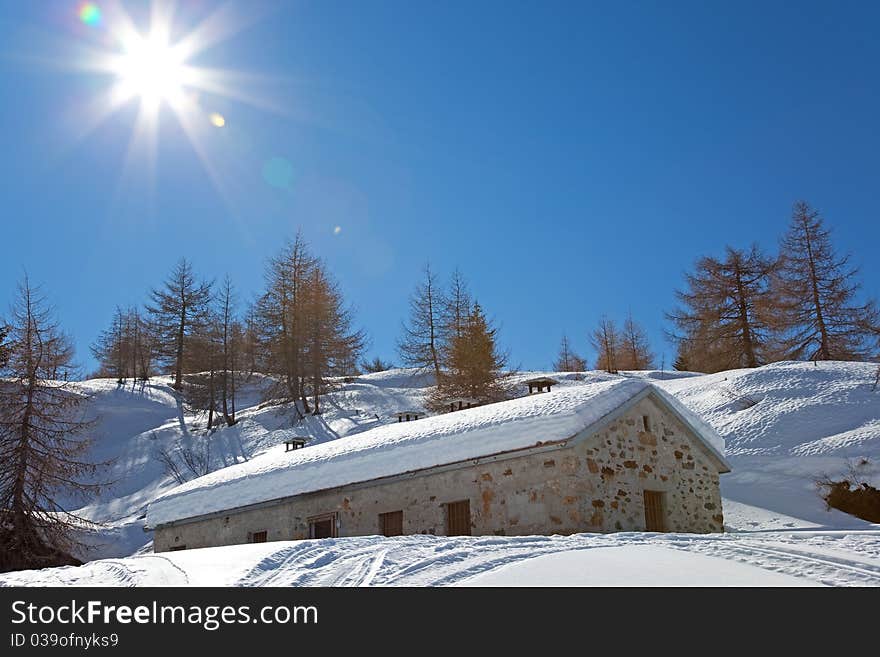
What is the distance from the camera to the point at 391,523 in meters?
14.9

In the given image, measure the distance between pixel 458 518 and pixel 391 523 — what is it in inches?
65.3

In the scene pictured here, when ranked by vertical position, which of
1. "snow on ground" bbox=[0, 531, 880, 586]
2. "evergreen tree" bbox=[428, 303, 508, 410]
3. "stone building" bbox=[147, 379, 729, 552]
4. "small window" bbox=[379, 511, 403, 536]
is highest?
"evergreen tree" bbox=[428, 303, 508, 410]

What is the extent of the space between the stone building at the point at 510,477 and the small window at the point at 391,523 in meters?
0.03

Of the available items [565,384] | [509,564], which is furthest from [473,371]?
[509,564]

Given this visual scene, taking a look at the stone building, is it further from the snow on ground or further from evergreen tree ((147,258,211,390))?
evergreen tree ((147,258,211,390))

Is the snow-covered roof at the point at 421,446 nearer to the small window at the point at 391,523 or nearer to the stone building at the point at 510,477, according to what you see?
the stone building at the point at 510,477

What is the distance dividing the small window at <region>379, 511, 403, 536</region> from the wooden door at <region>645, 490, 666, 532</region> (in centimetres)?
484

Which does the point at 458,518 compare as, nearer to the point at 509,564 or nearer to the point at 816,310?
the point at 509,564

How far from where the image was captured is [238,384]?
49.6m

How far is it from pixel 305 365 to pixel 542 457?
27821 mm

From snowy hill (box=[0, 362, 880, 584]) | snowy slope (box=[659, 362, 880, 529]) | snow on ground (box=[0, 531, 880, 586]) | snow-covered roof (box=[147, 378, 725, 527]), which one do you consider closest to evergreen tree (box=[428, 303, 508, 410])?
snowy hill (box=[0, 362, 880, 584])

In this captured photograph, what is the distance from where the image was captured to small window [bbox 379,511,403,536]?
1474 cm

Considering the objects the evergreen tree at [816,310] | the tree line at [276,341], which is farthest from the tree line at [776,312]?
the tree line at [276,341]

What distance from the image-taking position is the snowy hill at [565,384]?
26.6 feet
